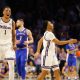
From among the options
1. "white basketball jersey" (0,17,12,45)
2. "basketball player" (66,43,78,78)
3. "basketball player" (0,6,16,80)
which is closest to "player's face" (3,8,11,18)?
"basketball player" (0,6,16,80)

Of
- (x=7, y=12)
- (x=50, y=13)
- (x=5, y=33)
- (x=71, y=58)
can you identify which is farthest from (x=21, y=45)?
(x=50, y=13)

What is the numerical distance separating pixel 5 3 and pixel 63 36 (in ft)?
13.3

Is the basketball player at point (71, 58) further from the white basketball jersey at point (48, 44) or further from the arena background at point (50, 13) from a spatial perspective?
the arena background at point (50, 13)

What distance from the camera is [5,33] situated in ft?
35.4

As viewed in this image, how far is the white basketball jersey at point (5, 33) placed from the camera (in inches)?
423

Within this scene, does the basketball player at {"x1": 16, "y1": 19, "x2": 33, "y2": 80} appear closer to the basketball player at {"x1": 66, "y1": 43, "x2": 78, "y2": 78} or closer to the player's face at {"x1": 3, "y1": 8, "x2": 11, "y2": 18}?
the basketball player at {"x1": 66, "y1": 43, "x2": 78, "y2": 78}

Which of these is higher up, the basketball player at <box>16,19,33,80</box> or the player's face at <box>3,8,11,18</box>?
the player's face at <box>3,8,11,18</box>

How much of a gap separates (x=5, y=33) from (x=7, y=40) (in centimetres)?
18

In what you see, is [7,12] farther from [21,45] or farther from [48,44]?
[21,45]

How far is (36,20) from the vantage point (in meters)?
20.6

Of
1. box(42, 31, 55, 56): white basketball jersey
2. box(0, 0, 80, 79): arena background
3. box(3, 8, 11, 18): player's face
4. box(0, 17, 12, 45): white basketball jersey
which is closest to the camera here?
box(3, 8, 11, 18): player's face

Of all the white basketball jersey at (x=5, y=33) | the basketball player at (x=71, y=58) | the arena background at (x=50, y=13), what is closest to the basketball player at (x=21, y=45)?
the basketball player at (x=71, y=58)

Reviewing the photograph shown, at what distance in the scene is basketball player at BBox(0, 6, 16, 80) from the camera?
1063 centimetres

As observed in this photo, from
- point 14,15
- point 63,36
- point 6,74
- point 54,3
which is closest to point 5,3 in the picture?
point 14,15
